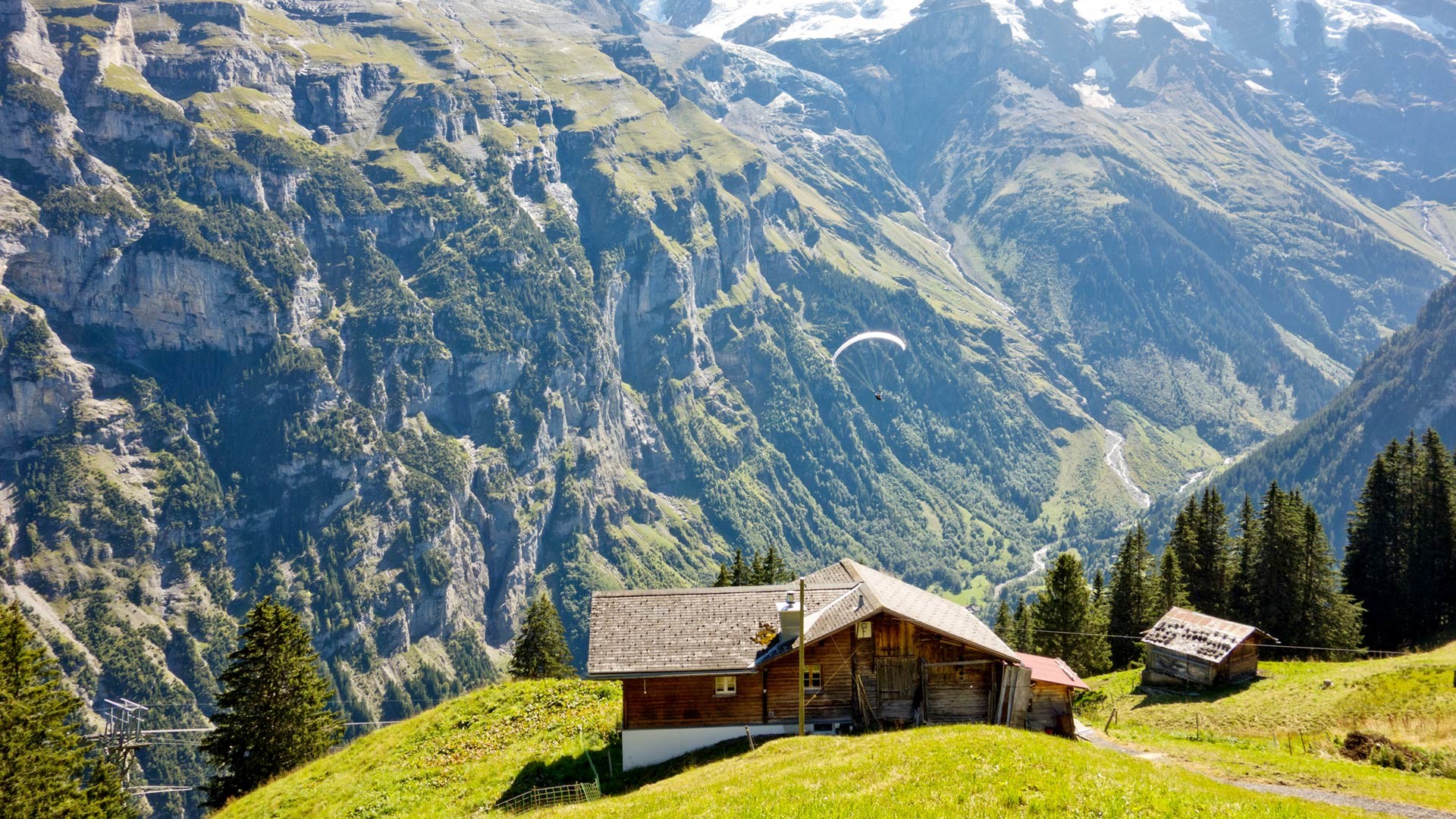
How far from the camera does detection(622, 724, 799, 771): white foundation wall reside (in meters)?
43.6

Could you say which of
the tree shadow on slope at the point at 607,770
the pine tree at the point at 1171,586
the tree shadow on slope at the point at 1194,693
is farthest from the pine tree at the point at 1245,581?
the tree shadow on slope at the point at 607,770

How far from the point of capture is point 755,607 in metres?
47.5

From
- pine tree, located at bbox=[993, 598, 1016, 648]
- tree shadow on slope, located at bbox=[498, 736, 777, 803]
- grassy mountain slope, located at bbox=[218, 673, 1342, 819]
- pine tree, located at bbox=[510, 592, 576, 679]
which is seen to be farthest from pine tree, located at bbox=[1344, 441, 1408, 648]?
pine tree, located at bbox=[510, 592, 576, 679]

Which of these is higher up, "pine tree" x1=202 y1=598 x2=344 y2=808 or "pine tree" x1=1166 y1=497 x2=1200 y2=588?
"pine tree" x1=1166 y1=497 x2=1200 y2=588

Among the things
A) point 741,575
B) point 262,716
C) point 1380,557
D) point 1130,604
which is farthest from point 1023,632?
point 262,716

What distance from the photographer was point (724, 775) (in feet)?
115

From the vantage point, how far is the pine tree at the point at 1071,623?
81.7 metres

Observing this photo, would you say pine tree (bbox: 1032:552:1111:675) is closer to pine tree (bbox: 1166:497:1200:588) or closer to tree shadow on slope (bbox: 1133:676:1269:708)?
pine tree (bbox: 1166:497:1200:588)

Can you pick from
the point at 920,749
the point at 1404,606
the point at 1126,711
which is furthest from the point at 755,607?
the point at 1404,606

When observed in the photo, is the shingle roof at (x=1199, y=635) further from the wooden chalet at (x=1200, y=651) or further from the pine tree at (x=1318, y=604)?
the pine tree at (x=1318, y=604)

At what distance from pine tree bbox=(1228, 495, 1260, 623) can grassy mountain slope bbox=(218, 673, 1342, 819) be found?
59213 mm

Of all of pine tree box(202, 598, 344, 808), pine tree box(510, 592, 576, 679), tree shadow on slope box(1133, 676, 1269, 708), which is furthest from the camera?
pine tree box(510, 592, 576, 679)

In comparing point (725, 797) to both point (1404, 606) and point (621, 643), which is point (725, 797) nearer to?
point (621, 643)

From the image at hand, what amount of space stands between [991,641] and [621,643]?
62.3 feet
